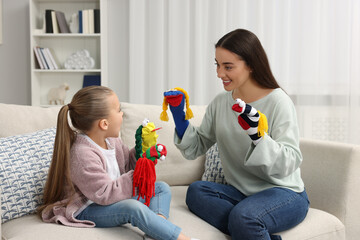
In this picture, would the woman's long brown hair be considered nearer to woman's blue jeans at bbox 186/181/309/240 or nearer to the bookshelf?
woman's blue jeans at bbox 186/181/309/240

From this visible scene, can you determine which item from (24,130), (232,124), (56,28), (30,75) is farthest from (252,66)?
(30,75)

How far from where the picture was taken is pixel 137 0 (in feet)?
12.0

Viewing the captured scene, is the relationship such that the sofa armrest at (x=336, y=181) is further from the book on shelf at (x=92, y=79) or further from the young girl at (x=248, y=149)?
the book on shelf at (x=92, y=79)

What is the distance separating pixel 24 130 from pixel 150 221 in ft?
2.38

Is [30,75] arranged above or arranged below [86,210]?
above

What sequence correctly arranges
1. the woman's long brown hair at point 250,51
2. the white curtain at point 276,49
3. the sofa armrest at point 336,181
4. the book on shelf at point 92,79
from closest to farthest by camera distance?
the woman's long brown hair at point 250,51 < the sofa armrest at point 336,181 < the white curtain at point 276,49 < the book on shelf at point 92,79

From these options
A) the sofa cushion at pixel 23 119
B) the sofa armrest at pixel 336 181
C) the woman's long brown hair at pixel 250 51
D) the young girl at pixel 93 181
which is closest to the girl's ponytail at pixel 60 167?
the young girl at pixel 93 181

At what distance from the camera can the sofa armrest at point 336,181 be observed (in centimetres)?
178

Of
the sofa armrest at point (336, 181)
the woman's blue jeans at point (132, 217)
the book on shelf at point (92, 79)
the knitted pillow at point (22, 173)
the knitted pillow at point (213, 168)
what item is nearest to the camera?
the woman's blue jeans at point (132, 217)

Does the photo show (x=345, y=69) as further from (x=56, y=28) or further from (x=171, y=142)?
(x=56, y=28)

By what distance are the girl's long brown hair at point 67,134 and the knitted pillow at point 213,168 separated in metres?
0.66

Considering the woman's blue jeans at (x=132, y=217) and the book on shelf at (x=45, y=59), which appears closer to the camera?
the woman's blue jeans at (x=132, y=217)

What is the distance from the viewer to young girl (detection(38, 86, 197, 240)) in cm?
141

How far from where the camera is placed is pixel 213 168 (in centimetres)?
200
